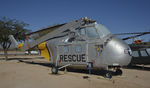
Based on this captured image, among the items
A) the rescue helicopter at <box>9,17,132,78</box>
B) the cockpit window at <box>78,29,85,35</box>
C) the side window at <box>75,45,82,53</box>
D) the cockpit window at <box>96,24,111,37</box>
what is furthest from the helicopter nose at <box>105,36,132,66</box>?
the cockpit window at <box>78,29,85,35</box>

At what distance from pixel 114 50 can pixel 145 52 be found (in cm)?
654

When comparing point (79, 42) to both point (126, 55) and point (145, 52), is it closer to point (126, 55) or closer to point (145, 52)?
point (126, 55)

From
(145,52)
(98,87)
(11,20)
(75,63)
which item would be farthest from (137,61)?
(11,20)

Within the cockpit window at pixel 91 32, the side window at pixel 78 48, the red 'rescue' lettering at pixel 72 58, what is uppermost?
the cockpit window at pixel 91 32

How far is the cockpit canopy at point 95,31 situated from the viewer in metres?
7.64

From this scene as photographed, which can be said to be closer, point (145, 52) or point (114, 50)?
point (114, 50)

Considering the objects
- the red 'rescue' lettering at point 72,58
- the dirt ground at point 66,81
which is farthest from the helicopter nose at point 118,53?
the red 'rescue' lettering at point 72,58

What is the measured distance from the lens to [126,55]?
6.92m

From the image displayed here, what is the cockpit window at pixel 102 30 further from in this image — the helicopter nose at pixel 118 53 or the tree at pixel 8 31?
the tree at pixel 8 31

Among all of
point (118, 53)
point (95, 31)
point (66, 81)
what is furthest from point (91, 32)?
point (66, 81)

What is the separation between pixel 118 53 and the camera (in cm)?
689

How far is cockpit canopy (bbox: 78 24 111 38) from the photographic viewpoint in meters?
7.64

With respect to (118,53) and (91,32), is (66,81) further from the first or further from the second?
(91,32)

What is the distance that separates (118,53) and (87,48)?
1862mm
